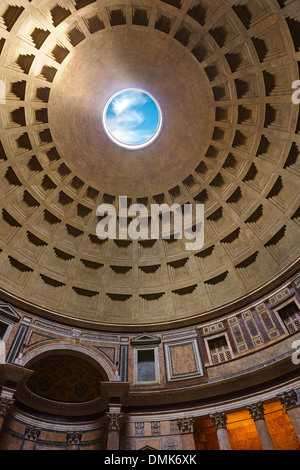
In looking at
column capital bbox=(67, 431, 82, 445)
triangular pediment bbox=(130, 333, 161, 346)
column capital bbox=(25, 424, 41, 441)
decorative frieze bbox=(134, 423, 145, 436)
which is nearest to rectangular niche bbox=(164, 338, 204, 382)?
triangular pediment bbox=(130, 333, 161, 346)

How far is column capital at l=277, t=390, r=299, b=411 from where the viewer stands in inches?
530

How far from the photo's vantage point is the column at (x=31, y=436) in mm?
14782

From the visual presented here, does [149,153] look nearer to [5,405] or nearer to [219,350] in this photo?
[219,350]

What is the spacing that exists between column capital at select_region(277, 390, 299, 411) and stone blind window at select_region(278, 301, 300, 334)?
332cm

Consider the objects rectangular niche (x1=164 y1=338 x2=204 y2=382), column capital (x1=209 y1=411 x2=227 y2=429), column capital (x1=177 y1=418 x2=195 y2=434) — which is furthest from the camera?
rectangular niche (x1=164 y1=338 x2=204 y2=382)

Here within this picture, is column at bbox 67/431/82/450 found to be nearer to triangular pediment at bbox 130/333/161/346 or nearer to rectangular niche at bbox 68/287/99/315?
triangular pediment at bbox 130/333/161/346

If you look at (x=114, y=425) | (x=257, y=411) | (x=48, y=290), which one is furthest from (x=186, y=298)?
(x=48, y=290)

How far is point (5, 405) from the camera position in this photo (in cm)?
1395

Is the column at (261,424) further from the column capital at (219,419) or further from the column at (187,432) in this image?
the column at (187,432)

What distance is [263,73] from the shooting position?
17.8 meters

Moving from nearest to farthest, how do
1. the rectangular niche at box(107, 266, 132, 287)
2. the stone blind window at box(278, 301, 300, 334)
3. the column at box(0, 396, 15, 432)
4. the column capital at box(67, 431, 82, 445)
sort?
the column at box(0, 396, 15, 432) < the column capital at box(67, 431, 82, 445) < the stone blind window at box(278, 301, 300, 334) < the rectangular niche at box(107, 266, 132, 287)

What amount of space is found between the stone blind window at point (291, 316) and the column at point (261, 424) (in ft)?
14.2

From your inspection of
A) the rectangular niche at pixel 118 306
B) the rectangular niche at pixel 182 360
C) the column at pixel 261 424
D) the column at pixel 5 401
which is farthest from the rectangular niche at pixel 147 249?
the column at pixel 5 401

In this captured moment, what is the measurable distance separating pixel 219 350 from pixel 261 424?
462 centimetres
